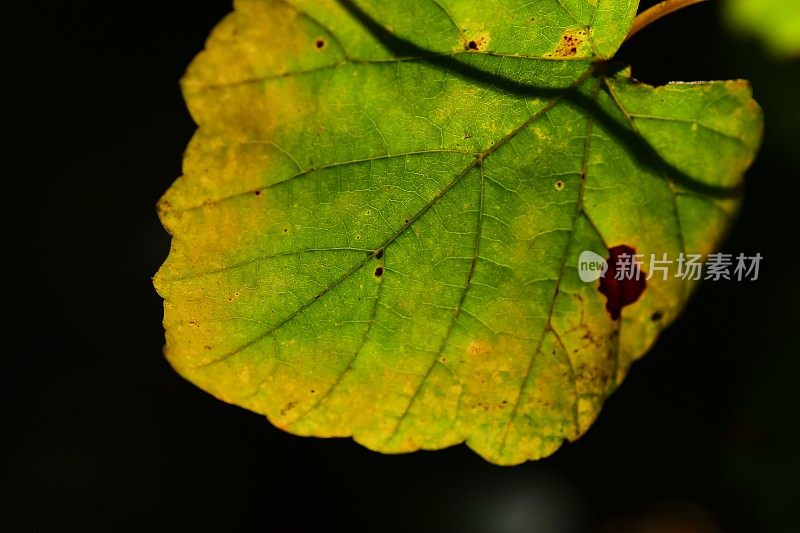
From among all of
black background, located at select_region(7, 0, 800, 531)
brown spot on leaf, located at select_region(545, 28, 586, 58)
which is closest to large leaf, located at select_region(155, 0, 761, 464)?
brown spot on leaf, located at select_region(545, 28, 586, 58)

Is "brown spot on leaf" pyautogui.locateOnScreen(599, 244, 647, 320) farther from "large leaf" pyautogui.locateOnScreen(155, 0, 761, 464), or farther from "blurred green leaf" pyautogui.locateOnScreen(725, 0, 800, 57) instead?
"blurred green leaf" pyautogui.locateOnScreen(725, 0, 800, 57)

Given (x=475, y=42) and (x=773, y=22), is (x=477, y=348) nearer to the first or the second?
(x=475, y=42)

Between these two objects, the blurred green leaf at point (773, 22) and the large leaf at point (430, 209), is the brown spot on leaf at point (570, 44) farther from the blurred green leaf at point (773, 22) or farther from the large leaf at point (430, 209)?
the blurred green leaf at point (773, 22)

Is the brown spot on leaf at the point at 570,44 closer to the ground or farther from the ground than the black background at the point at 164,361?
farther from the ground

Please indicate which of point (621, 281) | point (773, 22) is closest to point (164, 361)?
point (621, 281)

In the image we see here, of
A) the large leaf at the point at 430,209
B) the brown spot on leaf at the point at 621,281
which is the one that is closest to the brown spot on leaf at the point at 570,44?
the large leaf at the point at 430,209

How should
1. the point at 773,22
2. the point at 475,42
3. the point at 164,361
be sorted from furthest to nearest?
the point at 164,361
the point at 773,22
the point at 475,42

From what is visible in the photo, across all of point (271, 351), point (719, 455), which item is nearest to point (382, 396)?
point (271, 351)

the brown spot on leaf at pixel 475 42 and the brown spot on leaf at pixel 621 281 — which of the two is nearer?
the brown spot on leaf at pixel 475 42
